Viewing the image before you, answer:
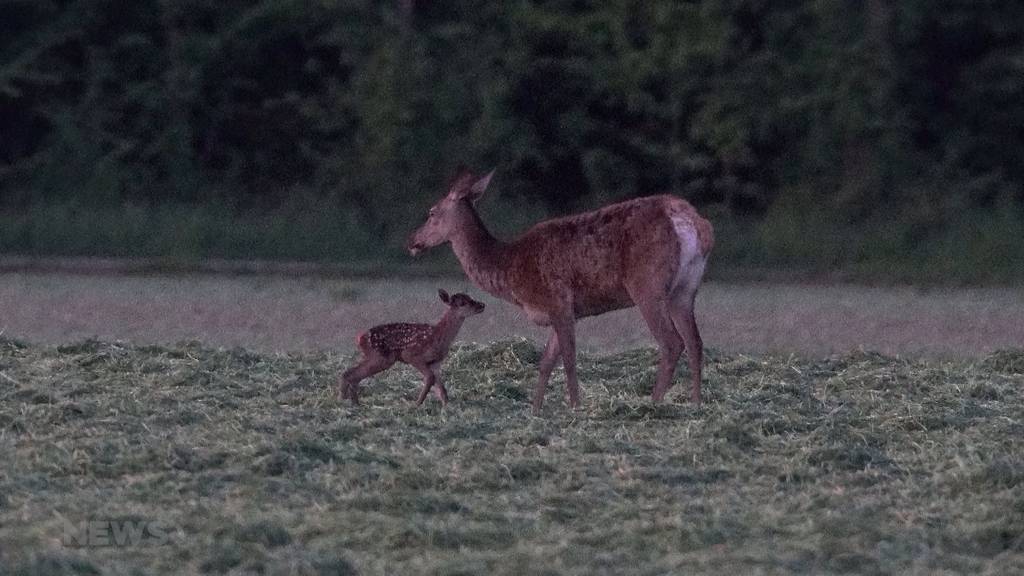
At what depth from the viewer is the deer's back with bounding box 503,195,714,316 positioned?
34.0 feet

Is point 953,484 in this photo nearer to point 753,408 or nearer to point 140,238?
point 753,408

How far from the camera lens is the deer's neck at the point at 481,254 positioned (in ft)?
35.6

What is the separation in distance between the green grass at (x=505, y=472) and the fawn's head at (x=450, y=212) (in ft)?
2.77

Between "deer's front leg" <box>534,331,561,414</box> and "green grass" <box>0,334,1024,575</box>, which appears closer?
"green grass" <box>0,334,1024,575</box>

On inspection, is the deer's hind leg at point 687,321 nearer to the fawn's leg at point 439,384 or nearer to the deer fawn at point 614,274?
the deer fawn at point 614,274

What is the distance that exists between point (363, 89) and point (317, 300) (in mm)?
8526

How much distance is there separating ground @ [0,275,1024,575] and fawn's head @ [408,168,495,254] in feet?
2.80

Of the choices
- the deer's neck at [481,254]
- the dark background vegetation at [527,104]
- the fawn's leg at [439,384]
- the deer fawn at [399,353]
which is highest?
the dark background vegetation at [527,104]

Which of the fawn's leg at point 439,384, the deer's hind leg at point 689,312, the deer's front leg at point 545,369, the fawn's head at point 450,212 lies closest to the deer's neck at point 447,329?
the fawn's leg at point 439,384

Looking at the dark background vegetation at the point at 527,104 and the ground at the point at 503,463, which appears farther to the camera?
the dark background vegetation at the point at 527,104

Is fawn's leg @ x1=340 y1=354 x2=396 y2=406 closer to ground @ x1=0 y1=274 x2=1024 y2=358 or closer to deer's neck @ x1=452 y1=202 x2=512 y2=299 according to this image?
deer's neck @ x1=452 y1=202 x2=512 y2=299

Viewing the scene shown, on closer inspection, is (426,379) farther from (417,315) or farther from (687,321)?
(417,315)

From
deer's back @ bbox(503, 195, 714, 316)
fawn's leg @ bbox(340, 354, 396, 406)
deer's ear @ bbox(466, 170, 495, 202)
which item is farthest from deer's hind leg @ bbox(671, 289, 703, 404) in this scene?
fawn's leg @ bbox(340, 354, 396, 406)

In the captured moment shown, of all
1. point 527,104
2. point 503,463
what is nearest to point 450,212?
point 503,463
